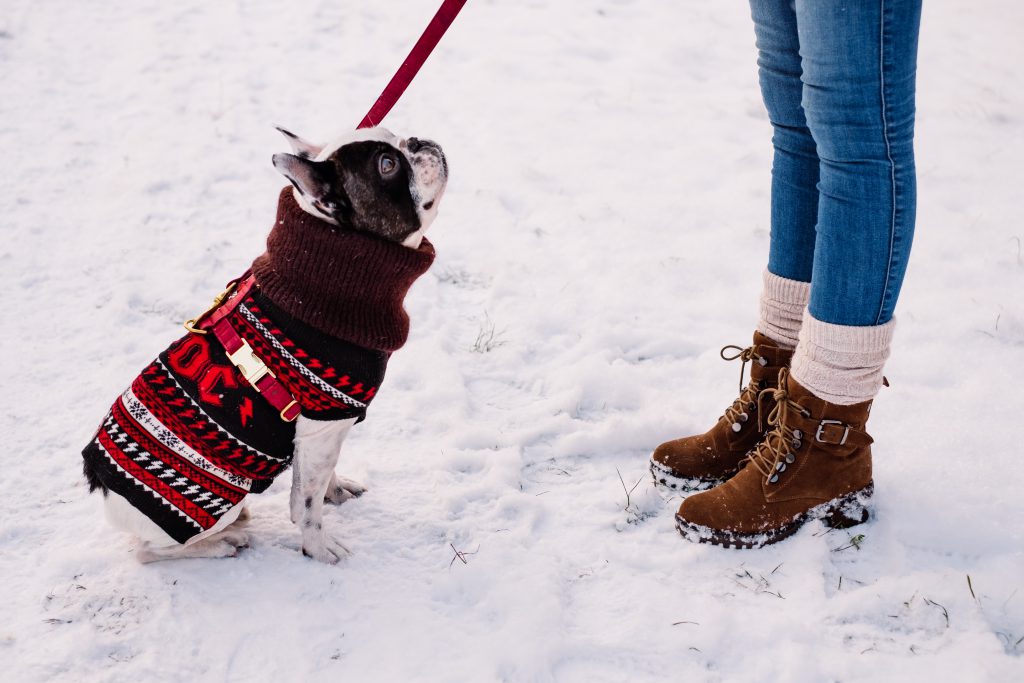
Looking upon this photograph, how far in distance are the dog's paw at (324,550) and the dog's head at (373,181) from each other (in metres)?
0.92

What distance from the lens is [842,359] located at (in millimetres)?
2232

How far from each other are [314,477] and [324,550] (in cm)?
23

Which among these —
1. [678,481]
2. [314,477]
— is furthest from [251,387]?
[678,481]

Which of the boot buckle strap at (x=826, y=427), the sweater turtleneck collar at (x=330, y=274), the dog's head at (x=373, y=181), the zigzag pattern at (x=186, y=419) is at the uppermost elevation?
the dog's head at (x=373, y=181)

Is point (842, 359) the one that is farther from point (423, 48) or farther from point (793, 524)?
point (423, 48)

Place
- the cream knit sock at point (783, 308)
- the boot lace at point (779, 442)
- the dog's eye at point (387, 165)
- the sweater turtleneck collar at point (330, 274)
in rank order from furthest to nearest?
the cream knit sock at point (783, 308)
the boot lace at point (779, 442)
the dog's eye at point (387, 165)
the sweater turtleneck collar at point (330, 274)

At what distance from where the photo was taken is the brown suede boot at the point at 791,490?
239 cm

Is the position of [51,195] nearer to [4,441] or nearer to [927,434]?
[4,441]

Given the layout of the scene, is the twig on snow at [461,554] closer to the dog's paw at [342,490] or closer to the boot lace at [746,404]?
the dog's paw at [342,490]

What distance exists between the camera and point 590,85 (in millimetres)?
5707

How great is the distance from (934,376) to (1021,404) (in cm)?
30

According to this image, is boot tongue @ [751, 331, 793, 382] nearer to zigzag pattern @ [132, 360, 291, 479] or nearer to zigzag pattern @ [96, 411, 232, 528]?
zigzag pattern @ [132, 360, 291, 479]

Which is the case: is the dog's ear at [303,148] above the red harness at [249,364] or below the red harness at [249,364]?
above

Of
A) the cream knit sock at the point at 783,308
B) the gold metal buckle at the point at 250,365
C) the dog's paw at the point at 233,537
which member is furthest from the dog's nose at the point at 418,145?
the dog's paw at the point at 233,537
